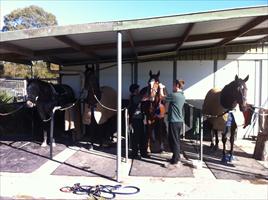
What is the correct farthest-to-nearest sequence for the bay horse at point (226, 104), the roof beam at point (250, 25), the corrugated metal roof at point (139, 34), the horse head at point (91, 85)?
the horse head at point (91, 85) < the bay horse at point (226, 104) < the roof beam at point (250, 25) < the corrugated metal roof at point (139, 34)

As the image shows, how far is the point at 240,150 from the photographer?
10.1 meters

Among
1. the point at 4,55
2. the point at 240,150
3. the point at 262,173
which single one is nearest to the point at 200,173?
the point at 262,173

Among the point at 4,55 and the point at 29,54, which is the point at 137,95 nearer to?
the point at 29,54

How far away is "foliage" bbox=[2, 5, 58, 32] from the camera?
39.8 meters

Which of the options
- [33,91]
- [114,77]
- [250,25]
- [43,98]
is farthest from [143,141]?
[114,77]

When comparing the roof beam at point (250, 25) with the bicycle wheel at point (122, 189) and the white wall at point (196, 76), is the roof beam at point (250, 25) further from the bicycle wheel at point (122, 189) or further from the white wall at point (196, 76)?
the bicycle wheel at point (122, 189)

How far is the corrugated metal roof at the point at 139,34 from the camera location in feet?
22.1

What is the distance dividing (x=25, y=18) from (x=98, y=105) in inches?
1304

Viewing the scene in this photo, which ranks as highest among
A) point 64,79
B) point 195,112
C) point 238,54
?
point 238,54

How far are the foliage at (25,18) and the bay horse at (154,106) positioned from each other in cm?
3315

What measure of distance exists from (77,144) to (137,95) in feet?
8.82

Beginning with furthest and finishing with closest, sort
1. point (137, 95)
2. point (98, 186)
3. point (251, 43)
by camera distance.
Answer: point (251, 43) < point (137, 95) < point (98, 186)

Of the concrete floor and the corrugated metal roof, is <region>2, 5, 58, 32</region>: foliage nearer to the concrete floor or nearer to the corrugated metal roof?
the corrugated metal roof

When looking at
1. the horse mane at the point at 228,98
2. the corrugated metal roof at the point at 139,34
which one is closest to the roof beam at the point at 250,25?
the corrugated metal roof at the point at 139,34
